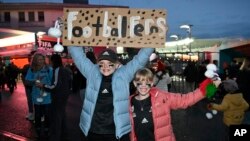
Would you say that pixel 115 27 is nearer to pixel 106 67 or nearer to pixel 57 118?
pixel 106 67

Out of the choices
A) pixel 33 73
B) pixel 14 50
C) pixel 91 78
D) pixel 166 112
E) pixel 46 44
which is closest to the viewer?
pixel 166 112

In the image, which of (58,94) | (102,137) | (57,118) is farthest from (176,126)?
(102,137)

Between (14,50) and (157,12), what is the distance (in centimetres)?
2636

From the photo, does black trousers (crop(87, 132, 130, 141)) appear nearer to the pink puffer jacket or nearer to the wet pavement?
the pink puffer jacket

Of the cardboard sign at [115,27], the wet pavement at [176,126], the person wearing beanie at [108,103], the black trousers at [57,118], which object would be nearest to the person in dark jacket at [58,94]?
the black trousers at [57,118]

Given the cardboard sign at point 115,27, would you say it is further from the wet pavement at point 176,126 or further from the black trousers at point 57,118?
the black trousers at point 57,118

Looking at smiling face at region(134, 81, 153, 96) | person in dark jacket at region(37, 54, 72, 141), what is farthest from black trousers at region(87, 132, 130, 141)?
person in dark jacket at region(37, 54, 72, 141)

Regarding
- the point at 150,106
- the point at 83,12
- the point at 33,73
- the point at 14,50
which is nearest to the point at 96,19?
the point at 83,12

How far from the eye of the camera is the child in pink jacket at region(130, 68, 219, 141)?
13.6 ft

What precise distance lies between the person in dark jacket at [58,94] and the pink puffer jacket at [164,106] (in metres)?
3.05

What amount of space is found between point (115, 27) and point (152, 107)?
1.15 metres

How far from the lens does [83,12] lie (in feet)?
15.5

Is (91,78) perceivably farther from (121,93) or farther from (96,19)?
(96,19)

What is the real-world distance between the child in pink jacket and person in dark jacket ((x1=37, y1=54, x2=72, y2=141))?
3066 millimetres
